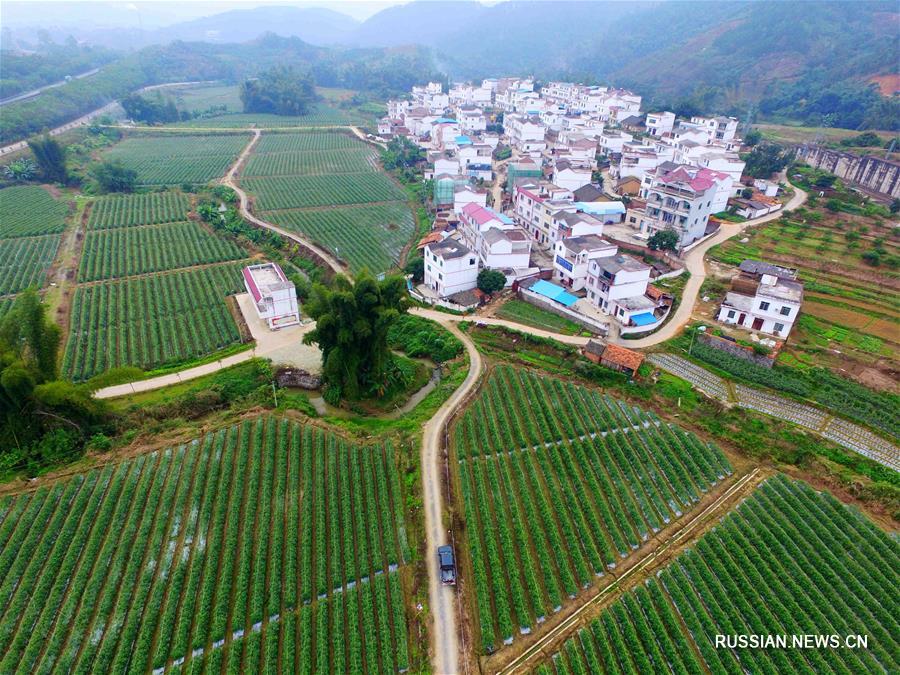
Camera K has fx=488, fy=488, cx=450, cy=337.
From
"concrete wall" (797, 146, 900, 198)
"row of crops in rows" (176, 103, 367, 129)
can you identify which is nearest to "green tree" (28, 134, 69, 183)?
"row of crops in rows" (176, 103, 367, 129)

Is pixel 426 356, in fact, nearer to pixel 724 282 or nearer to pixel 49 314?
pixel 724 282

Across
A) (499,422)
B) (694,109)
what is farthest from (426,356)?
(694,109)

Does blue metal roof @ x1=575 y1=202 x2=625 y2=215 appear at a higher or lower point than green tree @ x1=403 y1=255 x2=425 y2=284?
higher

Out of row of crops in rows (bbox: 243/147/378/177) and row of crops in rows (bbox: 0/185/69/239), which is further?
row of crops in rows (bbox: 243/147/378/177)

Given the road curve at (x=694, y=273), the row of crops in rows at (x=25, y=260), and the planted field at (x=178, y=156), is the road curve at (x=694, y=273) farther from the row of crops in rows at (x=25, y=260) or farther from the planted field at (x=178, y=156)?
the planted field at (x=178, y=156)

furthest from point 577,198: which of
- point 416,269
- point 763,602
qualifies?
point 763,602

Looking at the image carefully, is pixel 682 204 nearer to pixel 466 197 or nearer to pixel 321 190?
pixel 466 197

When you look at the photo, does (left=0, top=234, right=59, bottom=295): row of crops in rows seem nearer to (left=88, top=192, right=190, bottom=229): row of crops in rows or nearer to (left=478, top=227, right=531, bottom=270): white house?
(left=88, top=192, right=190, bottom=229): row of crops in rows
